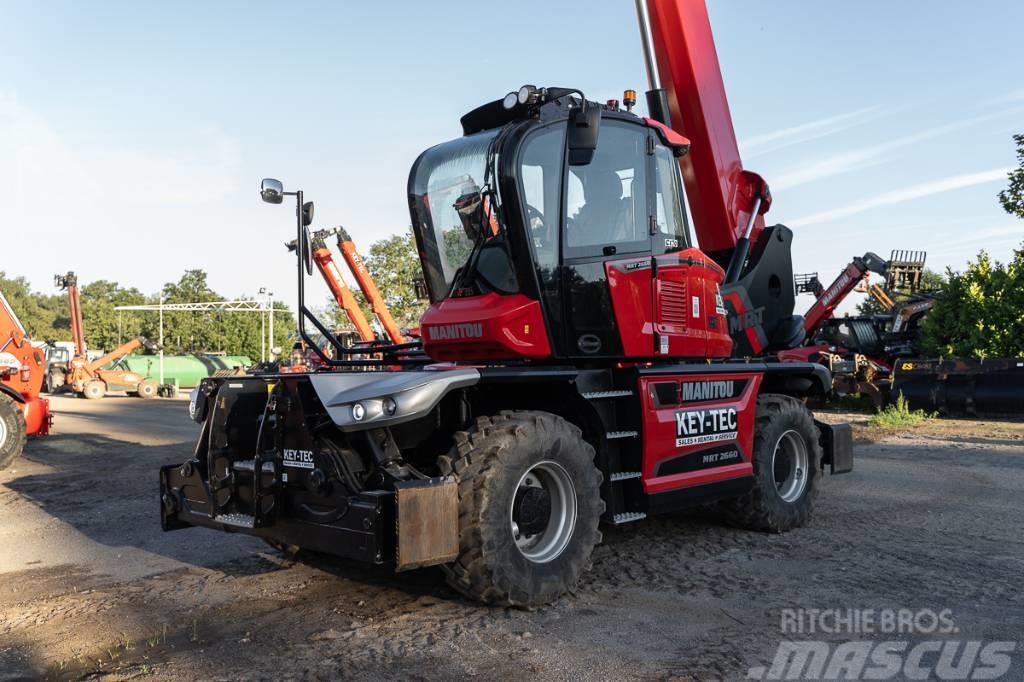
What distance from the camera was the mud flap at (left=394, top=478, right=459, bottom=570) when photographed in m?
4.21

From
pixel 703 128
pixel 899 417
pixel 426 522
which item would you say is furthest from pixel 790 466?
pixel 899 417

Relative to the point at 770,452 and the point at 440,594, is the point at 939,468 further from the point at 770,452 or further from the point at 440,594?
the point at 440,594

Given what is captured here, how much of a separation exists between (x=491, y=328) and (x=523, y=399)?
0.52 metres

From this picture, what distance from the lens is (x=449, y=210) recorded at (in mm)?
5945

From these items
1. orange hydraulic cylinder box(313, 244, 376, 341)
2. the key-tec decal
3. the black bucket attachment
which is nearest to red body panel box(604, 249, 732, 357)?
the key-tec decal

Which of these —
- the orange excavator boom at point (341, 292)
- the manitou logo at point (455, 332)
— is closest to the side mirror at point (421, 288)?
the manitou logo at point (455, 332)

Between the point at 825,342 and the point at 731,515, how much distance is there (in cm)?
1468

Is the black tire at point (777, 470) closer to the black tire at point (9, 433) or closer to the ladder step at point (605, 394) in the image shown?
the ladder step at point (605, 394)

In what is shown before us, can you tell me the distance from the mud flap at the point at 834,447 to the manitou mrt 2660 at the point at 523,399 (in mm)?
536

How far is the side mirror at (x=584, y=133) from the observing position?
204 inches

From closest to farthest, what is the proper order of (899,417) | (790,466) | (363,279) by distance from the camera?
(790,466), (899,417), (363,279)

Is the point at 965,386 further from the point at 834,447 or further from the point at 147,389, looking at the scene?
the point at 147,389

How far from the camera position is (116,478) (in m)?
10.3

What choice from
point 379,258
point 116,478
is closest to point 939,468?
point 116,478
